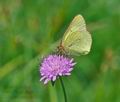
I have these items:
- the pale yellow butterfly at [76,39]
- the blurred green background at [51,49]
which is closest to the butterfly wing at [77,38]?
the pale yellow butterfly at [76,39]

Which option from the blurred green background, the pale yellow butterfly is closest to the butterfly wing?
the pale yellow butterfly

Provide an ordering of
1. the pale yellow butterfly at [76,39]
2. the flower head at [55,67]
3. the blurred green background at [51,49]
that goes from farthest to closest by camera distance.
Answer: the blurred green background at [51,49] → the pale yellow butterfly at [76,39] → the flower head at [55,67]

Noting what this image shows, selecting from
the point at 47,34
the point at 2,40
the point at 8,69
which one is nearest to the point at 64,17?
the point at 47,34

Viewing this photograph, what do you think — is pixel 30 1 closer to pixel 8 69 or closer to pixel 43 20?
pixel 43 20

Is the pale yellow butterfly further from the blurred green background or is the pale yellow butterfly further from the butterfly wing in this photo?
the blurred green background

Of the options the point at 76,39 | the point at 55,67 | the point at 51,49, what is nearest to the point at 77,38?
the point at 76,39

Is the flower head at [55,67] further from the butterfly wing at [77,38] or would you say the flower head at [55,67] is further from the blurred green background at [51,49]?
the blurred green background at [51,49]

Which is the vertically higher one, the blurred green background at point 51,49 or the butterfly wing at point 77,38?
the blurred green background at point 51,49

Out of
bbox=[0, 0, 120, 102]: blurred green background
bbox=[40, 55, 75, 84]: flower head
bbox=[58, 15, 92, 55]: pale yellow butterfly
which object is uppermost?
bbox=[0, 0, 120, 102]: blurred green background
